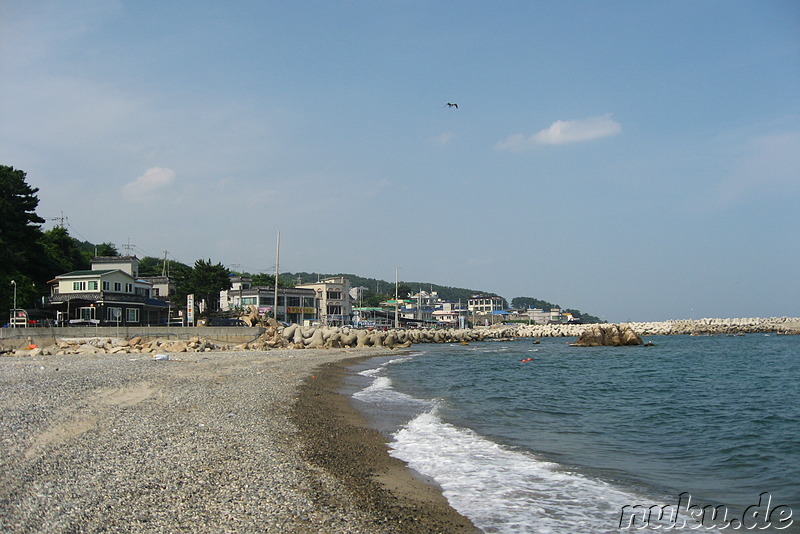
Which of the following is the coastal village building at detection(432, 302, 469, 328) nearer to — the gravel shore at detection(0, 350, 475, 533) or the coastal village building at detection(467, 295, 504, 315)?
the coastal village building at detection(467, 295, 504, 315)

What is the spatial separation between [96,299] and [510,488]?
5340 centimetres

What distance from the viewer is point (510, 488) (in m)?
8.66

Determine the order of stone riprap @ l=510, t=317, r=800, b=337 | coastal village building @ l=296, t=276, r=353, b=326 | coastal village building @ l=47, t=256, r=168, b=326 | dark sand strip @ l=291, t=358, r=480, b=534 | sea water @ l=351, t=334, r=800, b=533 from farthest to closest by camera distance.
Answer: coastal village building @ l=296, t=276, r=353, b=326
stone riprap @ l=510, t=317, r=800, b=337
coastal village building @ l=47, t=256, r=168, b=326
sea water @ l=351, t=334, r=800, b=533
dark sand strip @ l=291, t=358, r=480, b=534

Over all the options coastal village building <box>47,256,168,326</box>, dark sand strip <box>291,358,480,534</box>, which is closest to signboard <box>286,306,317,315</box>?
coastal village building <box>47,256,168,326</box>

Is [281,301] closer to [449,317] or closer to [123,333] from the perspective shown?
[123,333]

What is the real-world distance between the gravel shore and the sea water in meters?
0.93

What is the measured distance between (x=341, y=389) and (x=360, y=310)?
346 ft

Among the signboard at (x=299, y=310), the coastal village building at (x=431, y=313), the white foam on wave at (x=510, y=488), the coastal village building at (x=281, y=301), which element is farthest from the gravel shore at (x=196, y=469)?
the coastal village building at (x=431, y=313)

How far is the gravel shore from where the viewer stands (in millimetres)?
6266

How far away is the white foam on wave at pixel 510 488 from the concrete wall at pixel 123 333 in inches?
1444

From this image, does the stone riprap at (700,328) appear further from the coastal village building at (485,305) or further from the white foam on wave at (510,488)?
the white foam on wave at (510,488)

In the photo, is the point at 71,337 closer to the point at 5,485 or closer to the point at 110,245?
the point at 5,485

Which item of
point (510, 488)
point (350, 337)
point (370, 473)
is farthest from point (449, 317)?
point (510, 488)

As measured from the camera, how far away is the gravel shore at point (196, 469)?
20.6ft
